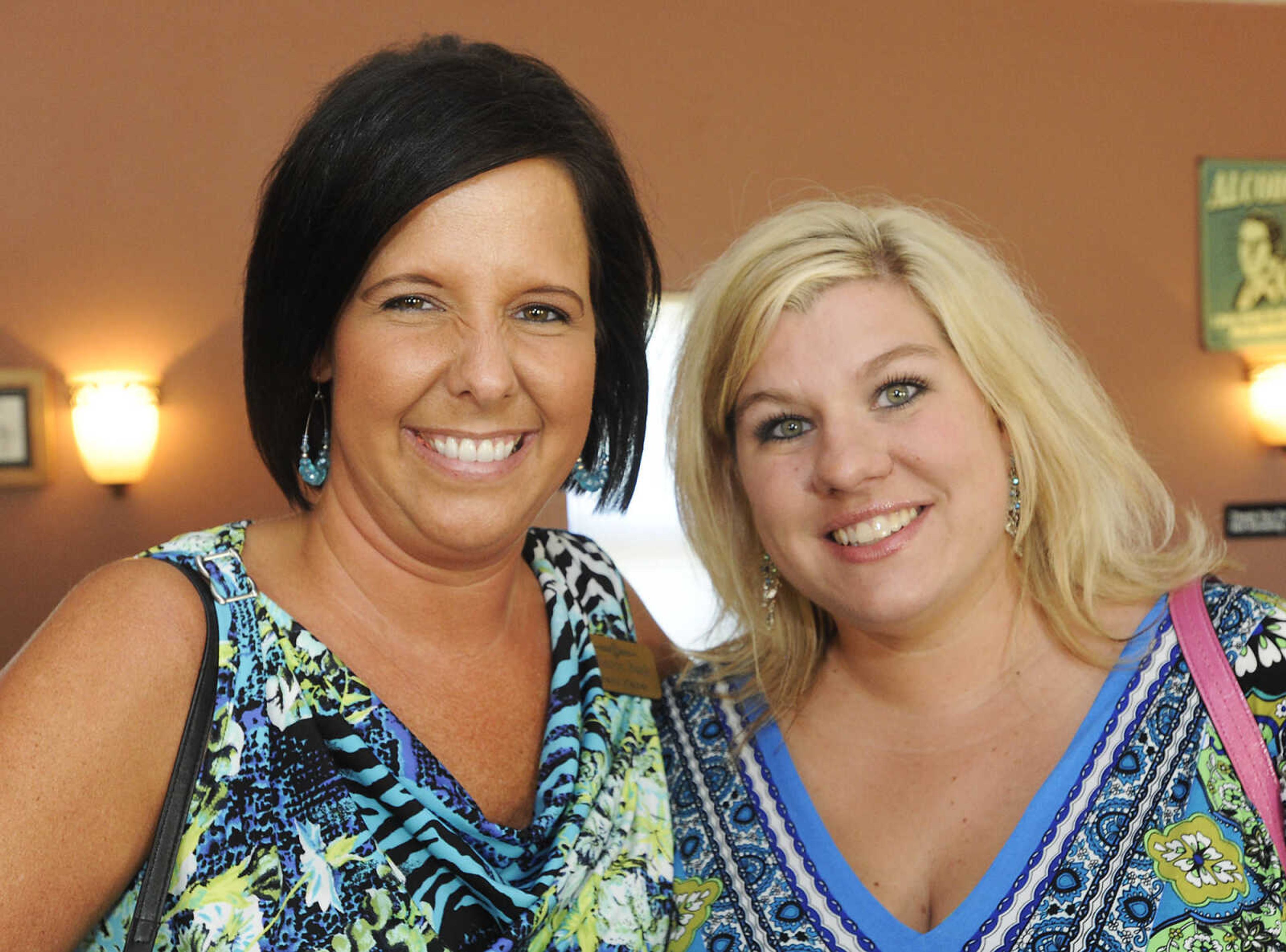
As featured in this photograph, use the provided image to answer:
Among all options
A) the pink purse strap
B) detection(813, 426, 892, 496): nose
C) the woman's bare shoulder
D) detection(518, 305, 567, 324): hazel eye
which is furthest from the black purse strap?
the pink purse strap

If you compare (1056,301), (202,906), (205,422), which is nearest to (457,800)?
(202,906)

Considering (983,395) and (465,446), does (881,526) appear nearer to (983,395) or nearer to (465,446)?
(983,395)

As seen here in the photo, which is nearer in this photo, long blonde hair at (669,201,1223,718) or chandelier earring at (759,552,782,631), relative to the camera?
long blonde hair at (669,201,1223,718)

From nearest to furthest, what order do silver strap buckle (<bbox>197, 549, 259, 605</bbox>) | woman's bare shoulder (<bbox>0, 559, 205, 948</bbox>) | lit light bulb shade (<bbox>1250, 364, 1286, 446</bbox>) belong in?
woman's bare shoulder (<bbox>0, 559, 205, 948</bbox>), silver strap buckle (<bbox>197, 549, 259, 605</bbox>), lit light bulb shade (<bbox>1250, 364, 1286, 446</bbox>)

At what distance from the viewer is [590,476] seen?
79.6 inches

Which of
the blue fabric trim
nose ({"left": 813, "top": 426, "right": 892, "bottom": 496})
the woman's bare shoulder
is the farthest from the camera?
nose ({"left": 813, "top": 426, "right": 892, "bottom": 496})

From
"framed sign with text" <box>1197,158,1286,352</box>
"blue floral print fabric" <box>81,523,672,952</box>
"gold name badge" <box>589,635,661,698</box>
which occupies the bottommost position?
"blue floral print fabric" <box>81,523,672,952</box>

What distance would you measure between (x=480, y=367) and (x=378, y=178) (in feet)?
0.84

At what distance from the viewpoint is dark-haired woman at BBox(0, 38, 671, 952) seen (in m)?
1.28

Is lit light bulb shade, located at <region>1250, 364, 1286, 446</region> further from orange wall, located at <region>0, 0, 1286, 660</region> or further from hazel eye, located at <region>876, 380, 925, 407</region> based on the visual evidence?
hazel eye, located at <region>876, 380, 925, 407</region>

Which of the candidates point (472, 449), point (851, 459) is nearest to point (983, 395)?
point (851, 459)

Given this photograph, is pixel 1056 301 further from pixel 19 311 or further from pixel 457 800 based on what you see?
Answer: pixel 457 800

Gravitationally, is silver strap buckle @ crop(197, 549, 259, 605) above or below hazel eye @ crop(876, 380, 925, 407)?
below

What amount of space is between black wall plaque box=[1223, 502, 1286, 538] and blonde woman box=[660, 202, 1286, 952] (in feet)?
13.5
